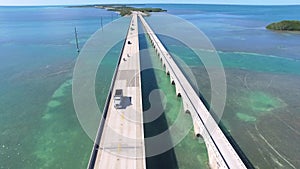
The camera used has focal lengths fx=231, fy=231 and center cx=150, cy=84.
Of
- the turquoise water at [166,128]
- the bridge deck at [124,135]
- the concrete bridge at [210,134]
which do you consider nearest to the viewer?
the bridge deck at [124,135]

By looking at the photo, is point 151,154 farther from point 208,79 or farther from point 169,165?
point 208,79

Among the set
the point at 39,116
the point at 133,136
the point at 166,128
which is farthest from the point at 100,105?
the point at 133,136

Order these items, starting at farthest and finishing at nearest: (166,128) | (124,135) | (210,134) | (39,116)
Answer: (39,116)
(166,128)
(210,134)
(124,135)

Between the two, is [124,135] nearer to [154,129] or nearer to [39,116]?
[154,129]

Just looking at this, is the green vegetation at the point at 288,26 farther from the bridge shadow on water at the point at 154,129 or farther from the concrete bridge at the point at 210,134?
the concrete bridge at the point at 210,134

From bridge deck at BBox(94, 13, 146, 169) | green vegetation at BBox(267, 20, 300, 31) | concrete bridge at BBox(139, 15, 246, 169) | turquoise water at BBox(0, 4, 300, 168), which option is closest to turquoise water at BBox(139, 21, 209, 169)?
turquoise water at BBox(0, 4, 300, 168)

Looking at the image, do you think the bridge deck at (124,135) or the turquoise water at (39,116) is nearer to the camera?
the bridge deck at (124,135)

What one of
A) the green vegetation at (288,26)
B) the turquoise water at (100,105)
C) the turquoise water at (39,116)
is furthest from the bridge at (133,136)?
the green vegetation at (288,26)

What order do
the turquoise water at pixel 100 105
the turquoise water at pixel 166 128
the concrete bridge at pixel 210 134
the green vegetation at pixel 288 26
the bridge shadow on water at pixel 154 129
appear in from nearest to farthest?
1. the concrete bridge at pixel 210 134
2. the bridge shadow on water at pixel 154 129
3. the turquoise water at pixel 166 128
4. the turquoise water at pixel 100 105
5. the green vegetation at pixel 288 26

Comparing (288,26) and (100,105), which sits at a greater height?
(288,26)

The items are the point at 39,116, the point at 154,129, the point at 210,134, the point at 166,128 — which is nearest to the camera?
the point at 210,134

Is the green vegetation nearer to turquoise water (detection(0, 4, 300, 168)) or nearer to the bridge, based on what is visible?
turquoise water (detection(0, 4, 300, 168))
